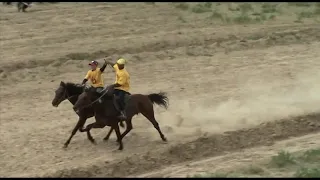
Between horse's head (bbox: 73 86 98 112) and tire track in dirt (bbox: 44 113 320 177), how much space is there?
1579 mm

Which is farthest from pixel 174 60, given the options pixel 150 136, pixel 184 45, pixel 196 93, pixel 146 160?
pixel 146 160

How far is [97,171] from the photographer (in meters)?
14.3

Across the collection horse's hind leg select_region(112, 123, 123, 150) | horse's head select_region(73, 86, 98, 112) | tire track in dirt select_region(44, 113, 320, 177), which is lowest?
tire track in dirt select_region(44, 113, 320, 177)

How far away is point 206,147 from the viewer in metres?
15.8

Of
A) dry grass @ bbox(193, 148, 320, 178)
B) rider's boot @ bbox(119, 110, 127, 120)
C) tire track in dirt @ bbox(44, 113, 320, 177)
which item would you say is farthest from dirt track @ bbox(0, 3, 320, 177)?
dry grass @ bbox(193, 148, 320, 178)

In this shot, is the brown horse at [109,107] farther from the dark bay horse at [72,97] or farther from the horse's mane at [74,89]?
the horse's mane at [74,89]

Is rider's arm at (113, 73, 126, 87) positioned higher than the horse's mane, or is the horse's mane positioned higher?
rider's arm at (113, 73, 126, 87)

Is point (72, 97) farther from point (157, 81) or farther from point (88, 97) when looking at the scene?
point (157, 81)

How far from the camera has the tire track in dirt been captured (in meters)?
14.4

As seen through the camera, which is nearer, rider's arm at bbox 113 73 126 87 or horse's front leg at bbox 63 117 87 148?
rider's arm at bbox 113 73 126 87

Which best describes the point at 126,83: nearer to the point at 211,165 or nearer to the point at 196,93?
the point at 211,165

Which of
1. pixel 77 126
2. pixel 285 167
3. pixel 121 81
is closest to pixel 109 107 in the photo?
pixel 121 81

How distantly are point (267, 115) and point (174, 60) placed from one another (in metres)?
7.80

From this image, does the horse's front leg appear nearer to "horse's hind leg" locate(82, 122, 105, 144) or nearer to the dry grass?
"horse's hind leg" locate(82, 122, 105, 144)
